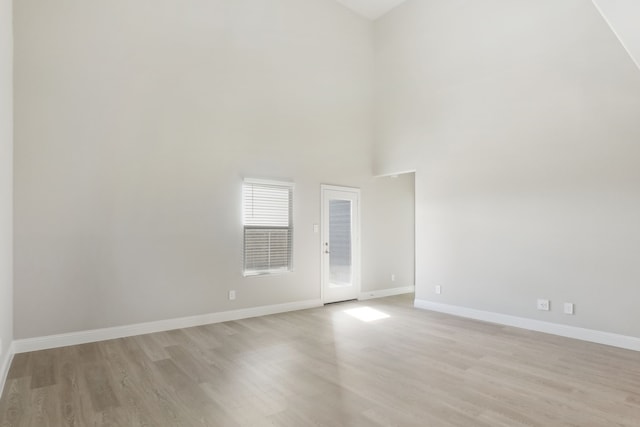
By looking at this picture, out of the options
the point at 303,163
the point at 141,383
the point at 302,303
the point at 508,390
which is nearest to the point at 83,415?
the point at 141,383

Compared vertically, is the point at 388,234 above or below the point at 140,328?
above

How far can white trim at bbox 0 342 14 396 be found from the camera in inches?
120

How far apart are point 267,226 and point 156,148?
77.0 inches

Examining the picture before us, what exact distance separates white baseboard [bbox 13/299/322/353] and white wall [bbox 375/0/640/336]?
2.65 meters

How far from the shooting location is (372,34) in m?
7.21

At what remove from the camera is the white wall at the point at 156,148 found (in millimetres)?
4031

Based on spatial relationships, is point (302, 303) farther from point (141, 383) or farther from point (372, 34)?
point (372, 34)

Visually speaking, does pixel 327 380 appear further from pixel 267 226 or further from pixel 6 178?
pixel 6 178

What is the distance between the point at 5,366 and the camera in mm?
3291

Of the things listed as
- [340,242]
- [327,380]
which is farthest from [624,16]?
[340,242]

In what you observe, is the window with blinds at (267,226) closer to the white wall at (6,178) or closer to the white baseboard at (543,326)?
the white baseboard at (543,326)

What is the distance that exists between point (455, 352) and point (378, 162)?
4.00 metres

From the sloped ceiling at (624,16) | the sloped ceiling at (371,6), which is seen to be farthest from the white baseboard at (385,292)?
the sloped ceiling at (371,6)

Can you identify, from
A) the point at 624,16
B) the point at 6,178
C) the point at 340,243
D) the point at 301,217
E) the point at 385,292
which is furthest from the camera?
the point at 385,292
